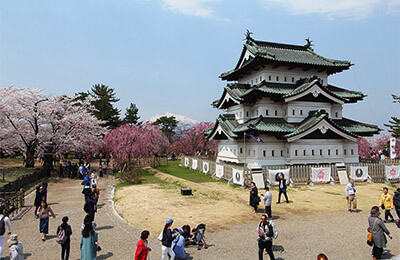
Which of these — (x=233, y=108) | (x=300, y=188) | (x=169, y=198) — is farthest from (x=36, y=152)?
(x=300, y=188)

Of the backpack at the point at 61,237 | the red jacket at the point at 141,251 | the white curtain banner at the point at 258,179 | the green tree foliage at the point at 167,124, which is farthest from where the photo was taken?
the green tree foliage at the point at 167,124

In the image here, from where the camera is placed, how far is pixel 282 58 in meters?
27.5

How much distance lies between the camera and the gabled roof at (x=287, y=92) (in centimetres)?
2498

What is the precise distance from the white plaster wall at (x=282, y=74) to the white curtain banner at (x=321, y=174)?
11.1 meters

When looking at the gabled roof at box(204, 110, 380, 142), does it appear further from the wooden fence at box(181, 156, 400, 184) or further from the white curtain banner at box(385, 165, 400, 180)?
the white curtain banner at box(385, 165, 400, 180)

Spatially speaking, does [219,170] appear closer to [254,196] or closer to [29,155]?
[254,196]

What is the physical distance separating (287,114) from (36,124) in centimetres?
2830

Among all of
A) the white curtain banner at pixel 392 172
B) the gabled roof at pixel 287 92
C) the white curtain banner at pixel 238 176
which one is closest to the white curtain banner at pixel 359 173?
the white curtain banner at pixel 392 172

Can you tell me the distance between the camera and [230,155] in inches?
1161

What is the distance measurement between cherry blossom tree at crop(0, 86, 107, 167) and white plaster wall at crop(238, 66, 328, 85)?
23452mm

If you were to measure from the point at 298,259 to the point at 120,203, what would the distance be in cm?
1164

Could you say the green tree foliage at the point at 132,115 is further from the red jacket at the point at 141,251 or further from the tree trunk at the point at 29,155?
the red jacket at the point at 141,251

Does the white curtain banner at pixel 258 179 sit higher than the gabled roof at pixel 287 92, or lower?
lower

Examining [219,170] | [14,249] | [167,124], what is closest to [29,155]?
[219,170]
